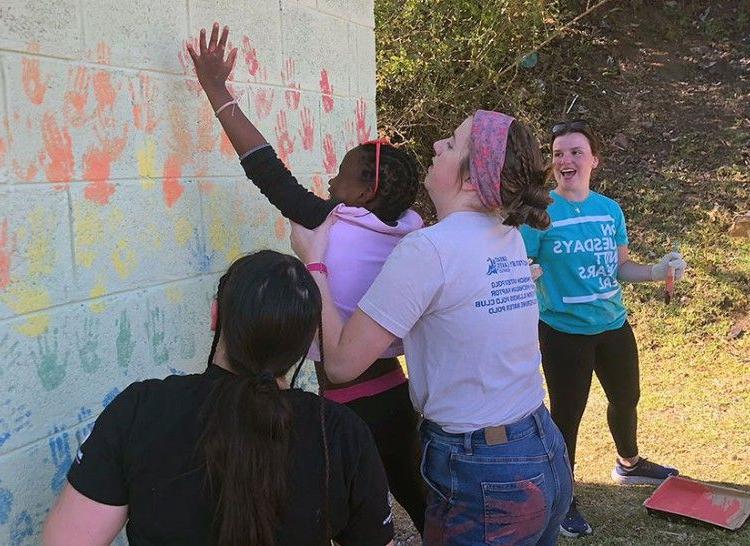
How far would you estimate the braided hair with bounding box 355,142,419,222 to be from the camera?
94.3 inches

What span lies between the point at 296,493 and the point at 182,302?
118 cm

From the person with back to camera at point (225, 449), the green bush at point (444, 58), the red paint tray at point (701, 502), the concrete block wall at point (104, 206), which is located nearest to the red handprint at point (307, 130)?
the concrete block wall at point (104, 206)

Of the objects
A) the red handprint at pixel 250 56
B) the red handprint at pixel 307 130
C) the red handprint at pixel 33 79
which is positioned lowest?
the red handprint at pixel 307 130

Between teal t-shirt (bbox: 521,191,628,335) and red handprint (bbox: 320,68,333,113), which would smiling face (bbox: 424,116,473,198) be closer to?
red handprint (bbox: 320,68,333,113)

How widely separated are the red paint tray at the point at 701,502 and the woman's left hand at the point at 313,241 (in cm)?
256

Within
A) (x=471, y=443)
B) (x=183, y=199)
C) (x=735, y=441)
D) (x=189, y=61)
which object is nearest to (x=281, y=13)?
(x=189, y=61)

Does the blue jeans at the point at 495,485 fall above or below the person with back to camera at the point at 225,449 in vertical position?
below

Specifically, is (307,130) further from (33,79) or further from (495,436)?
(495,436)

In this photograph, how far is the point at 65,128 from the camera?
2.14m

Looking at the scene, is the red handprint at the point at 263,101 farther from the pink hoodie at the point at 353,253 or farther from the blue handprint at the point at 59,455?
the blue handprint at the point at 59,455

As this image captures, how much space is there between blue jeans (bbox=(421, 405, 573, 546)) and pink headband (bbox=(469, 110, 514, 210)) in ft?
2.06

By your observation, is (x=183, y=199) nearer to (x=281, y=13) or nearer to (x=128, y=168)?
(x=128, y=168)

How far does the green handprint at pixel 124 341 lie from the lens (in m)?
2.35

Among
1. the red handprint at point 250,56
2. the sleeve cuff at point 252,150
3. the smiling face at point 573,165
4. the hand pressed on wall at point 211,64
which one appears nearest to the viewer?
the sleeve cuff at point 252,150
